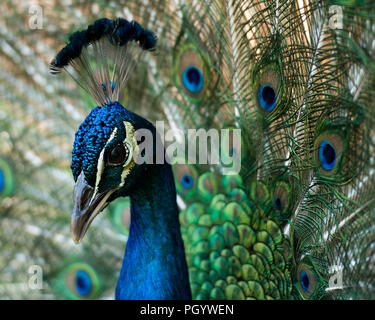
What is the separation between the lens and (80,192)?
1.06 metres

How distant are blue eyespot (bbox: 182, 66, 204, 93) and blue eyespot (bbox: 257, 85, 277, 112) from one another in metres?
0.36

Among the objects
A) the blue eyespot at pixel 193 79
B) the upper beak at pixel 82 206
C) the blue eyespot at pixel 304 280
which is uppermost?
the blue eyespot at pixel 193 79

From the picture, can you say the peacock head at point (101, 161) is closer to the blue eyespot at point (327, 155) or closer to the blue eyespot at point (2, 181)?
the blue eyespot at point (327, 155)

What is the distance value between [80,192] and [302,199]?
0.58 meters

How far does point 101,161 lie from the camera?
1067 millimetres

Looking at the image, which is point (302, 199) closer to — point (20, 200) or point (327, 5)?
point (327, 5)

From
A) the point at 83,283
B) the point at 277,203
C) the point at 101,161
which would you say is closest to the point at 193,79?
the point at 277,203

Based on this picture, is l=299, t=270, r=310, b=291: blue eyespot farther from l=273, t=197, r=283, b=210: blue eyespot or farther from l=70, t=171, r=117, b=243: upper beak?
l=70, t=171, r=117, b=243: upper beak

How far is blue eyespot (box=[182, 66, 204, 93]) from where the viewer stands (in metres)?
1.65

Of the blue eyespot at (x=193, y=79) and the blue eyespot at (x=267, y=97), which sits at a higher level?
the blue eyespot at (x=193, y=79)

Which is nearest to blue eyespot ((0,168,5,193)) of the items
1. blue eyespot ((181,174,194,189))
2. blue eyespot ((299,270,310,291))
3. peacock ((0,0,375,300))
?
peacock ((0,0,375,300))

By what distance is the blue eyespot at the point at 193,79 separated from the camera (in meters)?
1.65

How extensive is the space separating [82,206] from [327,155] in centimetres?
63

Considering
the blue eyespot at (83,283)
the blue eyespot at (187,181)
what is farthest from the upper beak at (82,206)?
the blue eyespot at (83,283)
